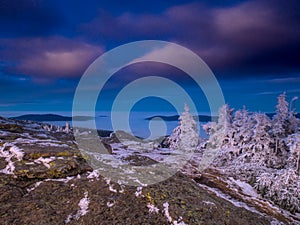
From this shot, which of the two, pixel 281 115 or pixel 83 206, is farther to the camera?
pixel 281 115

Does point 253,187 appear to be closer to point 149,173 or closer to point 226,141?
point 226,141

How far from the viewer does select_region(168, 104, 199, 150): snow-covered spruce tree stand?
35.7 m

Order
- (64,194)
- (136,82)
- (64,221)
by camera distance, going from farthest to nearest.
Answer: (136,82) → (64,194) → (64,221)

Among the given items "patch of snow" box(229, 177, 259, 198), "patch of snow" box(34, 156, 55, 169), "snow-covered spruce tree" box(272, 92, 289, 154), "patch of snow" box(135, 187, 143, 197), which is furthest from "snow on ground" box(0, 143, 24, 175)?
"snow-covered spruce tree" box(272, 92, 289, 154)

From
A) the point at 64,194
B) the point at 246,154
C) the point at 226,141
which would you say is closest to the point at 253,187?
the point at 246,154

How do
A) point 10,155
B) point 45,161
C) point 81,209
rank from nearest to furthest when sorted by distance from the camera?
point 81,209
point 45,161
point 10,155

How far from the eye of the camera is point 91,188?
10211mm

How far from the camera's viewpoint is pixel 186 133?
36562mm

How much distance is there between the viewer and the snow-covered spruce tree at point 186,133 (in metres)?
35.7

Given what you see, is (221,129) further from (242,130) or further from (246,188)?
(246,188)

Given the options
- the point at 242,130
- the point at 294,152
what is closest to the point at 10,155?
the point at 294,152

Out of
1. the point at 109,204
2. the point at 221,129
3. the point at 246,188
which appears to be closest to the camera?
the point at 109,204

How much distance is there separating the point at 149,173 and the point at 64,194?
445cm

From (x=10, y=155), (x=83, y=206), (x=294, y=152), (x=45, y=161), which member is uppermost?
(x=10, y=155)
